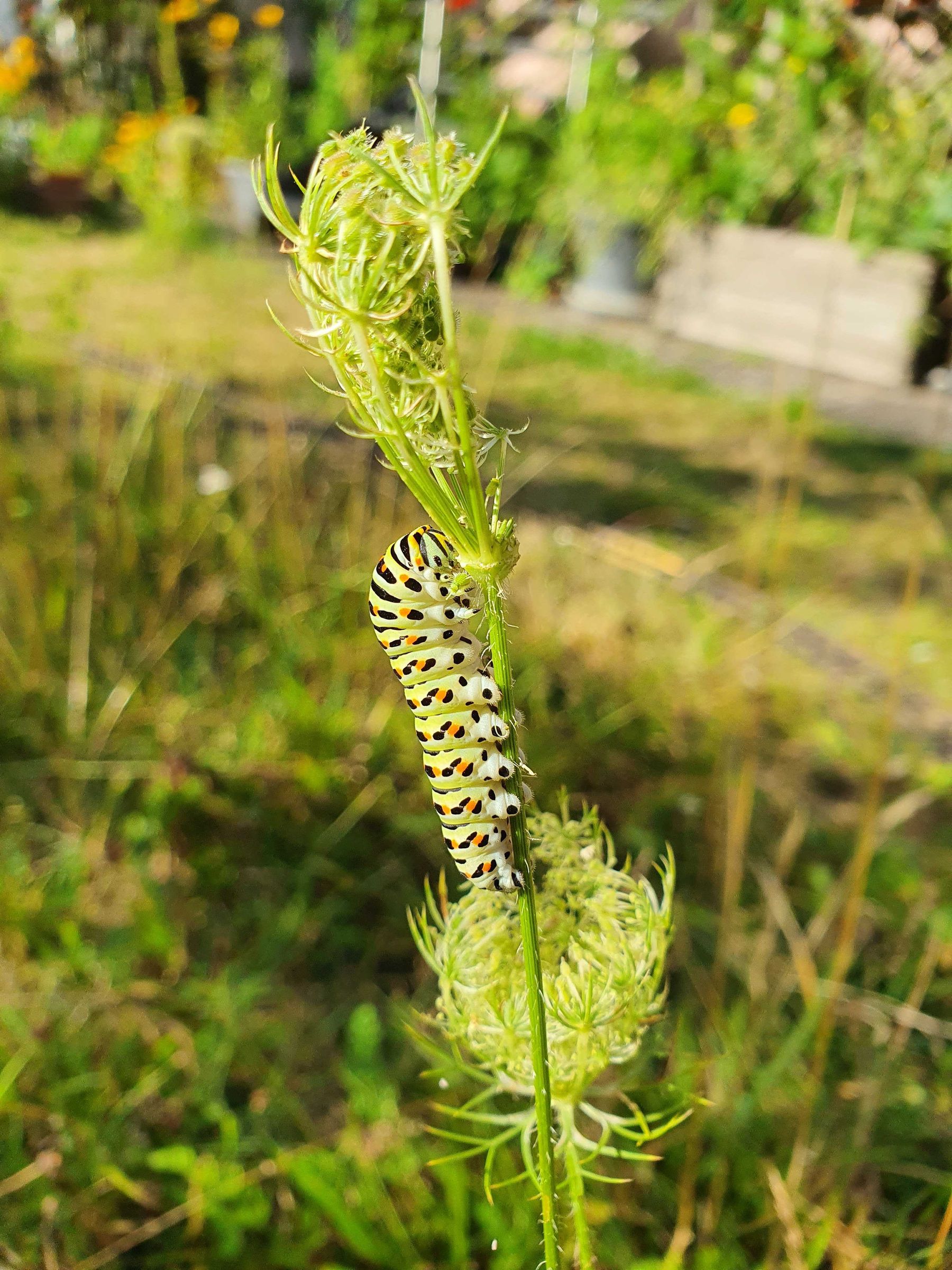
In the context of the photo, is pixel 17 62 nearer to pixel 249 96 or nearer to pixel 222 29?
pixel 222 29

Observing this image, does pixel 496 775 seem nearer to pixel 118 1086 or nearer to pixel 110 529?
pixel 118 1086

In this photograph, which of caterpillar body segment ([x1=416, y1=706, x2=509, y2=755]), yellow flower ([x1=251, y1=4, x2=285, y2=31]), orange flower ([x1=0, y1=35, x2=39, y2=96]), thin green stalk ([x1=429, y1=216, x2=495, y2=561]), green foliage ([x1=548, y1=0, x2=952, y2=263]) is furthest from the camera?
yellow flower ([x1=251, y1=4, x2=285, y2=31])

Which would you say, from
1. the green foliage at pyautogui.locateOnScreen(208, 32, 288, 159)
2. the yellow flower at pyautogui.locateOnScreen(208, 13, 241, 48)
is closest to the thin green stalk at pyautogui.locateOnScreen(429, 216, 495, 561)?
the green foliage at pyautogui.locateOnScreen(208, 32, 288, 159)

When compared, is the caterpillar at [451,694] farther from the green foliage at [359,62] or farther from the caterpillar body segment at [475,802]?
the green foliage at [359,62]

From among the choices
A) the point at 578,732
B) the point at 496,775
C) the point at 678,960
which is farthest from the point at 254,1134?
the point at 496,775

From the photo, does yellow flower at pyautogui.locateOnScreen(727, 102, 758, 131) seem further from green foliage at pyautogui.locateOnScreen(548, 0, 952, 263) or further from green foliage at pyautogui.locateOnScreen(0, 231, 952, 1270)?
Answer: green foliage at pyautogui.locateOnScreen(0, 231, 952, 1270)

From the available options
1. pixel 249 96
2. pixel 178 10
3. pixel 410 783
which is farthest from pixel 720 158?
pixel 410 783
